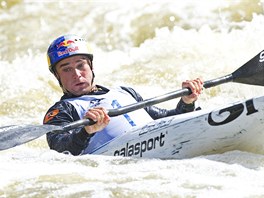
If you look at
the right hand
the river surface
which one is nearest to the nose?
the river surface

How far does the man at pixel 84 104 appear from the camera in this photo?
5.50m

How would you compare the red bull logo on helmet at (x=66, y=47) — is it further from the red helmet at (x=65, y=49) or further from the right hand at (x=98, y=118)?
the right hand at (x=98, y=118)

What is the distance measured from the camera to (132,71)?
31.8 feet

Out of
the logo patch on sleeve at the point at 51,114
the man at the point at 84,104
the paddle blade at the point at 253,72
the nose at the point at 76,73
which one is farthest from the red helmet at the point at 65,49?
the paddle blade at the point at 253,72

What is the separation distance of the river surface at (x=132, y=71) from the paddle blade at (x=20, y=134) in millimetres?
148

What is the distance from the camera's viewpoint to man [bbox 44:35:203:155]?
216 inches

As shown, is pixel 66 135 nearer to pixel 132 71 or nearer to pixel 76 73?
pixel 76 73

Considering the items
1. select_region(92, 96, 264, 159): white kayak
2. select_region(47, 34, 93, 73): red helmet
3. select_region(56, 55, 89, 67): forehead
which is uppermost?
select_region(47, 34, 93, 73): red helmet

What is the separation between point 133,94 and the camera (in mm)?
6348

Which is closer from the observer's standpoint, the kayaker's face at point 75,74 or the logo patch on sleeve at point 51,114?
the logo patch on sleeve at point 51,114

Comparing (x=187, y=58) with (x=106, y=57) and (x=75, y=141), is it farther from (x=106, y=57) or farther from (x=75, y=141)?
(x=75, y=141)

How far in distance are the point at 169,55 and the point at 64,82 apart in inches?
156

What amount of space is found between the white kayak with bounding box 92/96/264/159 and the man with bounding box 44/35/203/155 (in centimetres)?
17

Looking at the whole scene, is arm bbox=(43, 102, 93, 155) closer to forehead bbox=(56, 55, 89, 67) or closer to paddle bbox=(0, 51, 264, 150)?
paddle bbox=(0, 51, 264, 150)
